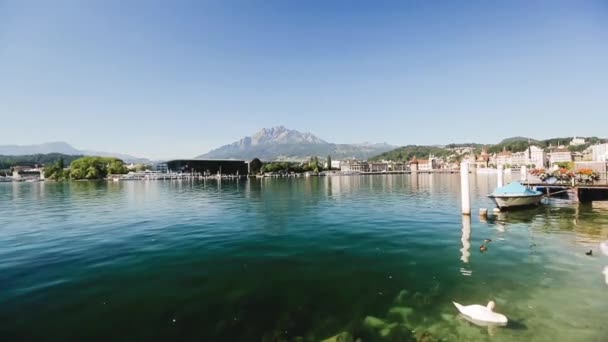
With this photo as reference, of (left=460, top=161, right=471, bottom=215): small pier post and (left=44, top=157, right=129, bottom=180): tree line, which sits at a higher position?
(left=44, top=157, right=129, bottom=180): tree line

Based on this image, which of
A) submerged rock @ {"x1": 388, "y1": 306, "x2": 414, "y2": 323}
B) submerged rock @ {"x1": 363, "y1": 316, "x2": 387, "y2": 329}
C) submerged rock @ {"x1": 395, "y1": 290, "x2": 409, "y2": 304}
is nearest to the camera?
submerged rock @ {"x1": 363, "y1": 316, "x2": 387, "y2": 329}

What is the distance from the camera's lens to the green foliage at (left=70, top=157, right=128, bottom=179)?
6580 inches

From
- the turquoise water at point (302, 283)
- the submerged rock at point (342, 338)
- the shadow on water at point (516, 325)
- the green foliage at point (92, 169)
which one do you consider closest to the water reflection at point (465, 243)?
the turquoise water at point (302, 283)

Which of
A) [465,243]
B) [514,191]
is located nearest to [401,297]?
[465,243]

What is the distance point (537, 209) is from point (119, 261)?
39964 millimetres

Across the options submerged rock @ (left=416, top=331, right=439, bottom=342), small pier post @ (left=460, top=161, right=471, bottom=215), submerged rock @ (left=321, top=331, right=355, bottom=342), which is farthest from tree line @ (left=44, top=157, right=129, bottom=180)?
submerged rock @ (left=416, top=331, right=439, bottom=342)

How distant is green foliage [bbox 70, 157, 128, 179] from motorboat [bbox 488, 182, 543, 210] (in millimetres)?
198897

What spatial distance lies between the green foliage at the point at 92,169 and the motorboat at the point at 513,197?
199 m

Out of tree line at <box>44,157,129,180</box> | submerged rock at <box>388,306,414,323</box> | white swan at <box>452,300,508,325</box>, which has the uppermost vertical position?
tree line at <box>44,157,129,180</box>

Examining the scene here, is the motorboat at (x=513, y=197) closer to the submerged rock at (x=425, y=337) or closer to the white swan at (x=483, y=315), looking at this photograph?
the white swan at (x=483, y=315)

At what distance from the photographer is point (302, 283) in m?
11.9

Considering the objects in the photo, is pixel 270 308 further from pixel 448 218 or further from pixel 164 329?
pixel 448 218

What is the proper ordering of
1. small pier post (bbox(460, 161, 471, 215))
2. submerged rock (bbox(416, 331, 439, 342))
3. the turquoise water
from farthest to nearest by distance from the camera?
small pier post (bbox(460, 161, 471, 215)), the turquoise water, submerged rock (bbox(416, 331, 439, 342))

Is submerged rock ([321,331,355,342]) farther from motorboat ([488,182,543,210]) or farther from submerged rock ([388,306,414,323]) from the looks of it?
motorboat ([488,182,543,210])
